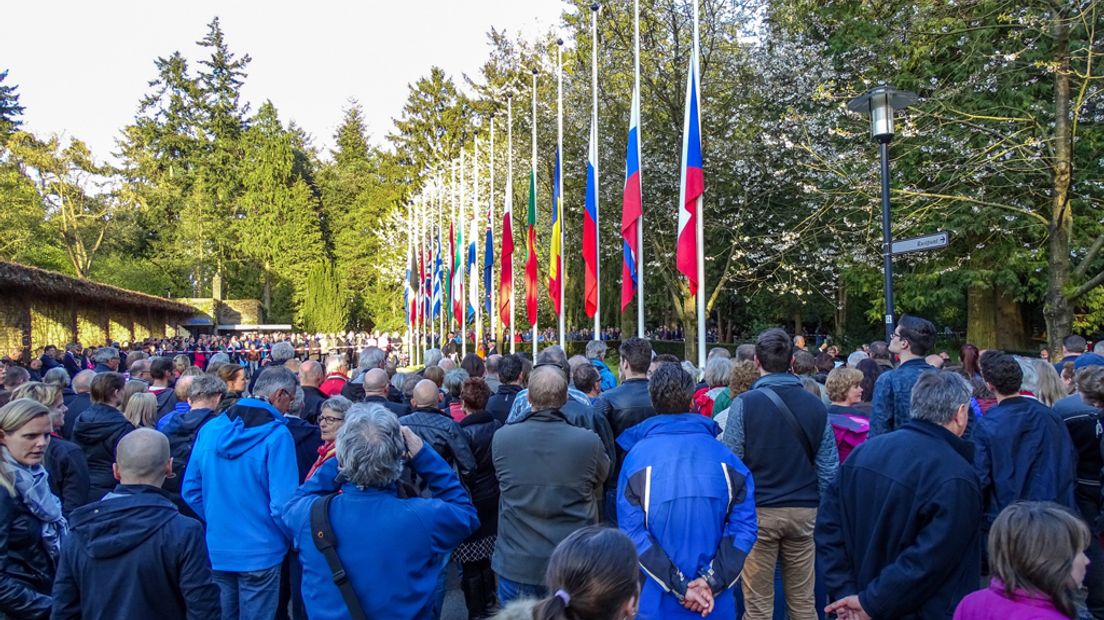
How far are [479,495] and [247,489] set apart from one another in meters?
1.61

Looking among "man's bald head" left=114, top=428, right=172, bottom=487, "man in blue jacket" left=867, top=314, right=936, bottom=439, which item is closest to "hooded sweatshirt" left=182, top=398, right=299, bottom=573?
"man's bald head" left=114, top=428, right=172, bottom=487

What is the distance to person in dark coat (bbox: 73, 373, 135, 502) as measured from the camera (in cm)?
568

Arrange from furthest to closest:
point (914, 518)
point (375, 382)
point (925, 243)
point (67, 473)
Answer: point (925, 243) < point (375, 382) < point (67, 473) < point (914, 518)

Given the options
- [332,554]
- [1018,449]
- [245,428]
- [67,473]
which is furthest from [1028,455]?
[67,473]

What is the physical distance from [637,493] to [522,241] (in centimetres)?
2840

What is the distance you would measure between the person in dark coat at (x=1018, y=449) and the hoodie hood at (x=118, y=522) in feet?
14.3

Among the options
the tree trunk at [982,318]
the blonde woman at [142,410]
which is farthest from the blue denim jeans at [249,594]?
the tree trunk at [982,318]

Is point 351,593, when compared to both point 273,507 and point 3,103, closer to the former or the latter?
point 273,507

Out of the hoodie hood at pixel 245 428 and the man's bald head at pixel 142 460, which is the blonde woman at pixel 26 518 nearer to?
the man's bald head at pixel 142 460

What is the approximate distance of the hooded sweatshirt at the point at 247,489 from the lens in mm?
4527

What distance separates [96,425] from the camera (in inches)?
224

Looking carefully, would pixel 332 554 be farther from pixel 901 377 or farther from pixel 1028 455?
pixel 1028 455

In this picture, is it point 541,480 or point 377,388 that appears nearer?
point 541,480

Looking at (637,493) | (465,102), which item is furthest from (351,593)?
(465,102)
